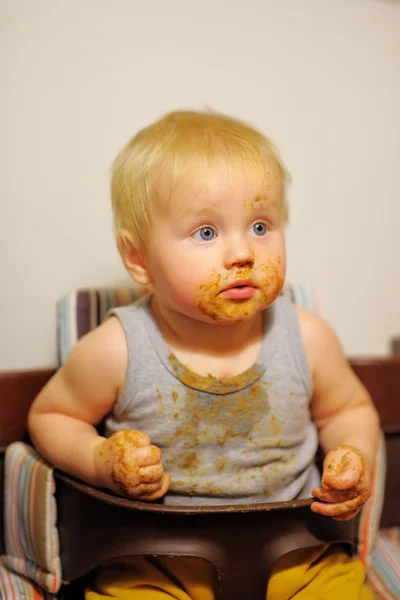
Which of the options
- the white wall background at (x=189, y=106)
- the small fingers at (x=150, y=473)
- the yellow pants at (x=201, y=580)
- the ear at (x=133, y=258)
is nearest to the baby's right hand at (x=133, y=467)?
the small fingers at (x=150, y=473)

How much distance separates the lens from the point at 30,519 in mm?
886

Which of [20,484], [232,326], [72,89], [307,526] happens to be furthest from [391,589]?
[72,89]

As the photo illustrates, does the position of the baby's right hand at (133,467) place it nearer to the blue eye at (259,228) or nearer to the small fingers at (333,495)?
the small fingers at (333,495)

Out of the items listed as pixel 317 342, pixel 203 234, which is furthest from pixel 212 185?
pixel 317 342

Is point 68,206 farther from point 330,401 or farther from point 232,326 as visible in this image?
point 330,401

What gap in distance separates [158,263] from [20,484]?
376mm

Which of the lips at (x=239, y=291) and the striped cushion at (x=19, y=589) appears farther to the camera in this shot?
the striped cushion at (x=19, y=589)

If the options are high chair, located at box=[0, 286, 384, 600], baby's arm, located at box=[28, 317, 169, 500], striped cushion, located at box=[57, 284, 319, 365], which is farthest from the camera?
striped cushion, located at box=[57, 284, 319, 365]

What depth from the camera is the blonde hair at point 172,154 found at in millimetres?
788

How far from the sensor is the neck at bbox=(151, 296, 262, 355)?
864 mm

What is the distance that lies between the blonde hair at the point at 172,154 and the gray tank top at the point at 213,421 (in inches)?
6.2

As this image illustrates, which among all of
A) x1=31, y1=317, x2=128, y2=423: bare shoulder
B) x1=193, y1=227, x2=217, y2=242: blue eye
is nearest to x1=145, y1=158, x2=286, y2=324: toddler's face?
x1=193, y1=227, x2=217, y2=242: blue eye

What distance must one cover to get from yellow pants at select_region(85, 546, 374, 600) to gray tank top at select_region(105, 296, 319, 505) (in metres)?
0.08

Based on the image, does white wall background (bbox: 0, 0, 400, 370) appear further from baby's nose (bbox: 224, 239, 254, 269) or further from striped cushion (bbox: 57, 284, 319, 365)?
baby's nose (bbox: 224, 239, 254, 269)
